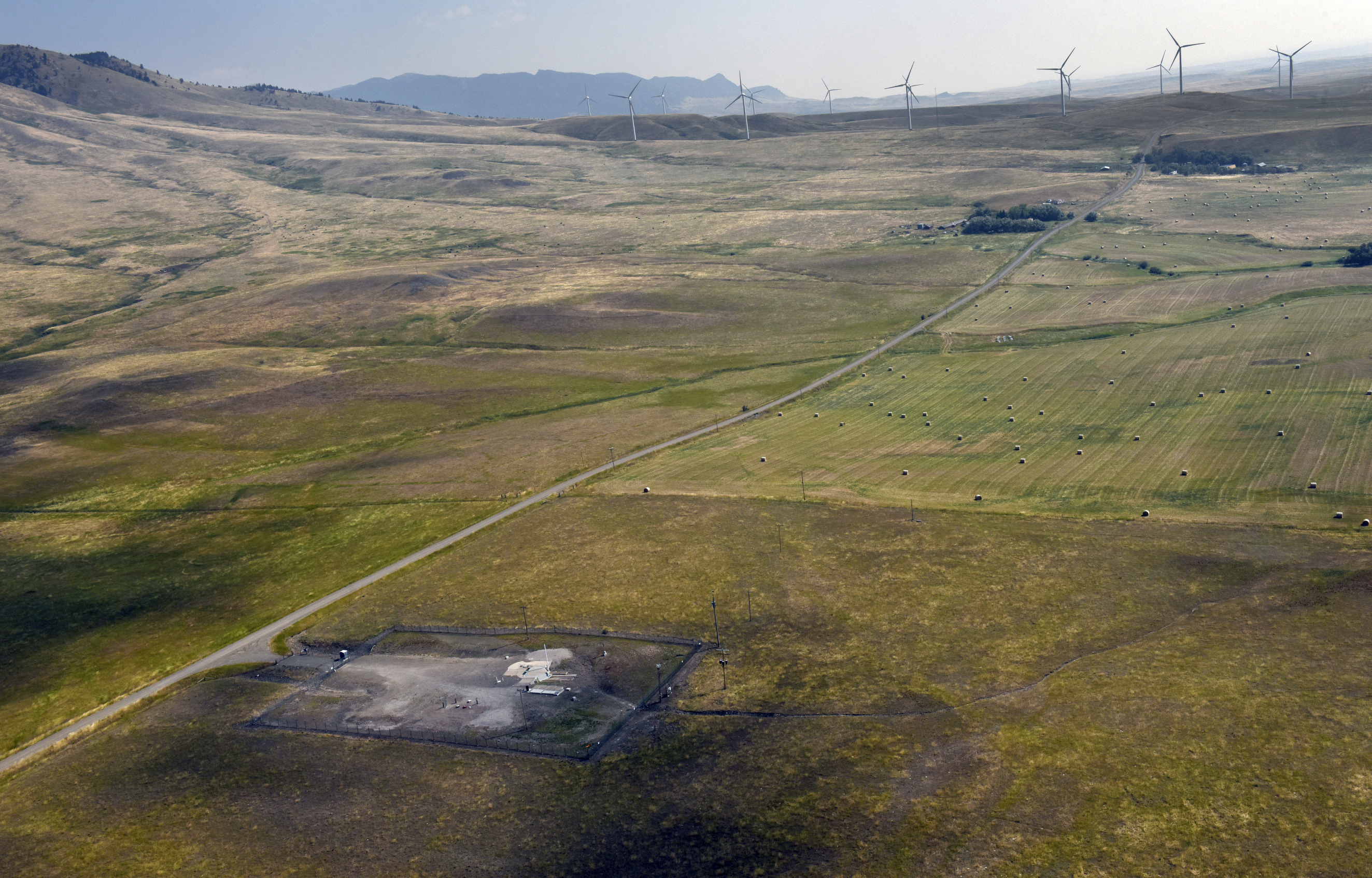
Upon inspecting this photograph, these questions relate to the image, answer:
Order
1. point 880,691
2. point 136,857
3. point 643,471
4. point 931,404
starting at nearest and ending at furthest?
1. point 136,857
2. point 880,691
3. point 643,471
4. point 931,404

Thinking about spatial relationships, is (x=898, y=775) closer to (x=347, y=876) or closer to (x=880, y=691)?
(x=880, y=691)

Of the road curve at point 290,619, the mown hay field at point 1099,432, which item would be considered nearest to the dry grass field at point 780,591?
the mown hay field at point 1099,432

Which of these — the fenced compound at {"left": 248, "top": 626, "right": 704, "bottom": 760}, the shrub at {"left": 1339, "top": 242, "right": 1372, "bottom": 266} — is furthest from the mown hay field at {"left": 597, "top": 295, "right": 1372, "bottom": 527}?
the fenced compound at {"left": 248, "top": 626, "right": 704, "bottom": 760}

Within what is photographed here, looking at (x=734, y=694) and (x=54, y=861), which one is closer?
(x=54, y=861)

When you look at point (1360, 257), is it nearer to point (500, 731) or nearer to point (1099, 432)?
point (1099, 432)

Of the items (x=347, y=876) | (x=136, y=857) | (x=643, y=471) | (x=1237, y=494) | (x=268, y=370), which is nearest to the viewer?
(x=347, y=876)

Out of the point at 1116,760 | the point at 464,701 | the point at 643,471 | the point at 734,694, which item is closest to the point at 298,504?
the point at 643,471

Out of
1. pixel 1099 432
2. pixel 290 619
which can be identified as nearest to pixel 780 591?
pixel 290 619
